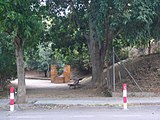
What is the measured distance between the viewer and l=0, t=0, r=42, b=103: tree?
1445cm

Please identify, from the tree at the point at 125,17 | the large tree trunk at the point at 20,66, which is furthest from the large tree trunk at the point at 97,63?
the large tree trunk at the point at 20,66

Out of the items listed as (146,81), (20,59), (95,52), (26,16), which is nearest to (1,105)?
(20,59)

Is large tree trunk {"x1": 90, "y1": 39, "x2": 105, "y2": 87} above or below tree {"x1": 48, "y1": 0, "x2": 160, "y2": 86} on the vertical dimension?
below

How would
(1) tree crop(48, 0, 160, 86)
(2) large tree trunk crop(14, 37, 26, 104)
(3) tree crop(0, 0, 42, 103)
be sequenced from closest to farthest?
1. (3) tree crop(0, 0, 42, 103)
2. (2) large tree trunk crop(14, 37, 26, 104)
3. (1) tree crop(48, 0, 160, 86)

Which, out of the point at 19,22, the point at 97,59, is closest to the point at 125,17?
the point at 19,22

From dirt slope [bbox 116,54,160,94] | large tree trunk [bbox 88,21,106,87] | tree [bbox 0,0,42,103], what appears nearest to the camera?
tree [bbox 0,0,42,103]

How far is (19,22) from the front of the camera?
14.8m

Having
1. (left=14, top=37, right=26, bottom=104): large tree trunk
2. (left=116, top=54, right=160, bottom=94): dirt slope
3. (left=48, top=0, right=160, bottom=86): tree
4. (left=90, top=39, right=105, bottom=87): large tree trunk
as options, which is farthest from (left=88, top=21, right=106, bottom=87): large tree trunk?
(left=14, top=37, right=26, bottom=104): large tree trunk

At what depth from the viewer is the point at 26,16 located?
15266 millimetres

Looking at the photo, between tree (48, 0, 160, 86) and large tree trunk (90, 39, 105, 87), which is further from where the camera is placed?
large tree trunk (90, 39, 105, 87)

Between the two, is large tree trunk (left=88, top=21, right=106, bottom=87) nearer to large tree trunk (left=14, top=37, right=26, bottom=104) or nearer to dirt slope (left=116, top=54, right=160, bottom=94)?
dirt slope (left=116, top=54, right=160, bottom=94)

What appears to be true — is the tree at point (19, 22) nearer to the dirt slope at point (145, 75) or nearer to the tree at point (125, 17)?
the tree at point (125, 17)

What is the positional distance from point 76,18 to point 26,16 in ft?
37.7

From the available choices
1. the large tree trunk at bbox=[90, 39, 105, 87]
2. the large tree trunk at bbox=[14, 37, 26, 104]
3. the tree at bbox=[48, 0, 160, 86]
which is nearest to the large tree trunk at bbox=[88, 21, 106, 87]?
the large tree trunk at bbox=[90, 39, 105, 87]
